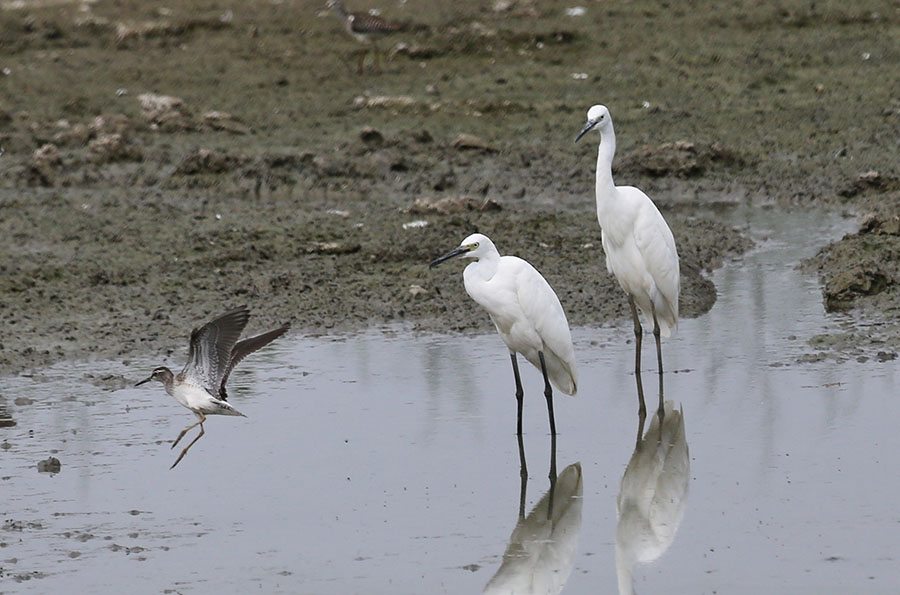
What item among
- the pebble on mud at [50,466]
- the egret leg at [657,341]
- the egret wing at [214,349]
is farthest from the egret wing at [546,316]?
the pebble on mud at [50,466]

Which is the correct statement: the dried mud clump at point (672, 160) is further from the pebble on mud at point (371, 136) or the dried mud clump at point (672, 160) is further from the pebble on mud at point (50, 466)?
the pebble on mud at point (50, 466)

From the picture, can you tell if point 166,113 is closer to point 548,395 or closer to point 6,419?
point 6,419

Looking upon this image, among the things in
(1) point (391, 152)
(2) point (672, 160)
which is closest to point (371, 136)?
(1) point (391, 152)

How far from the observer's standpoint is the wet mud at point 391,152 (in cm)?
1034

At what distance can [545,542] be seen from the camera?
612 centimetres

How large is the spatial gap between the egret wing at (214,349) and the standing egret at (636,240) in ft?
9.05

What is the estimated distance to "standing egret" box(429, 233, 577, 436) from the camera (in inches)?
294

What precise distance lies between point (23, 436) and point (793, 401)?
4.18m

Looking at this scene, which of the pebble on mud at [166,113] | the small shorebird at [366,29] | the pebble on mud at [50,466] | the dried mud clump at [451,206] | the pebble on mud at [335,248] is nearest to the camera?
the pebble on mud at [50,466]

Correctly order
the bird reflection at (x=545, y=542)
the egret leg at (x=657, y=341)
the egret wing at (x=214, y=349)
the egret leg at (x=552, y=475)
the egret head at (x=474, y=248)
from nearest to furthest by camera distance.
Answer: the bird reflection at (x=545, y=542) → the egret leg at (x=552, y=475) → the egret wing at (x=214, y=349) → the egret head at (x=474, y=248) → the egret leg at (x=657, y=341)

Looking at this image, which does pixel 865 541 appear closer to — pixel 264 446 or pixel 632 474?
pixel 632 474

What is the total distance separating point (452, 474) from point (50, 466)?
2000 mm

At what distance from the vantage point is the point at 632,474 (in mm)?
7020

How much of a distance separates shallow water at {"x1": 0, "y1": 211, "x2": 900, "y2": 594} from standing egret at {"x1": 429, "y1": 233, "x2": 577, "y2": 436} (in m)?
0.46
